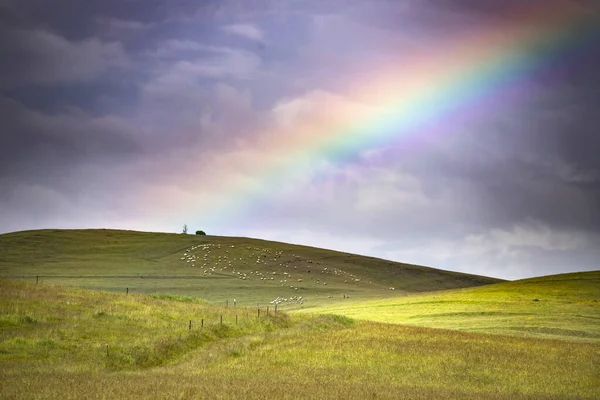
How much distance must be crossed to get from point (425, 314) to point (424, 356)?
1044 inches

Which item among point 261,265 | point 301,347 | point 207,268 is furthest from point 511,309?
point 261,265

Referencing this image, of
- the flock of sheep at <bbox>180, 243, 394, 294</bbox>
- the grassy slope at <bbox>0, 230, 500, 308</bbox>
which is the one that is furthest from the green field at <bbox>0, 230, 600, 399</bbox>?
the flock of sheep at <bbox>180, 243, 394, 294</bbox>

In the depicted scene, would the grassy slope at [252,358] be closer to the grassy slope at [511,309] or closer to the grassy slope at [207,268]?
the grassy slope at [511,309]

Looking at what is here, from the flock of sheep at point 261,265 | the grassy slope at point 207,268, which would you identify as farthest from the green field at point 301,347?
the flock of sheep at point 261,265

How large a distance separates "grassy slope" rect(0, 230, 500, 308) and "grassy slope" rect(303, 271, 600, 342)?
1319cm

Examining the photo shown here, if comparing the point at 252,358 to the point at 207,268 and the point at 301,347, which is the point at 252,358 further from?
the point at 207,268

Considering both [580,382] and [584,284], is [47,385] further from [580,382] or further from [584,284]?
[584,284]

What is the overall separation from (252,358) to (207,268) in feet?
235

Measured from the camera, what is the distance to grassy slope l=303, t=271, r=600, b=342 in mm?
47906

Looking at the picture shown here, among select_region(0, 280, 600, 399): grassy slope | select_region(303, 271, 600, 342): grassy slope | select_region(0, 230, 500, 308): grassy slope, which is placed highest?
select_region(0, 230, 500, 308): grassy slope

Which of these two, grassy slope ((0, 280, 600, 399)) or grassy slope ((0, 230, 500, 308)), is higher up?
grassy slope ((0, 230, 500, 308))

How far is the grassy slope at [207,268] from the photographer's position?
8612 centimetres

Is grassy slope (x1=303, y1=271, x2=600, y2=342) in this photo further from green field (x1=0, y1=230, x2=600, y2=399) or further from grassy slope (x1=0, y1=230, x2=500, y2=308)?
grassy slope (x1=0, y1=230, x2=500, y2=308)

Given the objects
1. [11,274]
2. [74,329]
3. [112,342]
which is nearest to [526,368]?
[112,342]
